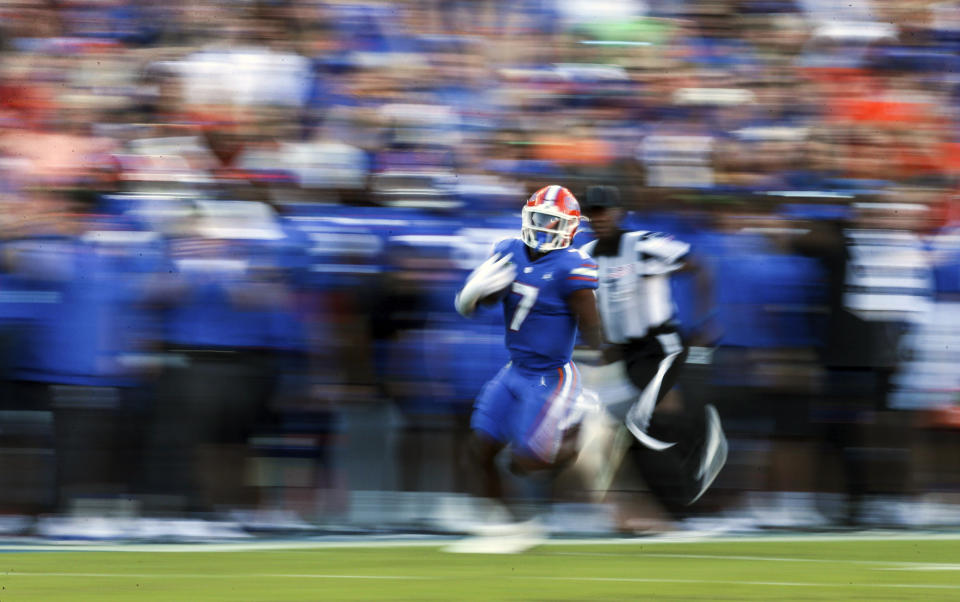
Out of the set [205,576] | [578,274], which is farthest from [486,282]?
[205,576]

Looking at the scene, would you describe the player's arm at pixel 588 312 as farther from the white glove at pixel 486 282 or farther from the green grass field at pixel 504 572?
the green grass field at pixel 504 572

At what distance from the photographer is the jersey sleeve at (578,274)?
24.5ft

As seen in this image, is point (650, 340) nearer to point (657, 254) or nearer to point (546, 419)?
point (657, 254)

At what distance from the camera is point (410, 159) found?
872 cm

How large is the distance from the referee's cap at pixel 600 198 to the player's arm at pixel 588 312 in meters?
0.71

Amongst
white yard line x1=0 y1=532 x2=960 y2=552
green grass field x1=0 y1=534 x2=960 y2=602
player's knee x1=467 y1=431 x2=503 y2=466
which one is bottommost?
white yard line x1=0 y1=532 x2=960 y2=552

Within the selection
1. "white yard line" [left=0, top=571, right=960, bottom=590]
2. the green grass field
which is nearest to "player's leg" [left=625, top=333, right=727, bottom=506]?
the green grass field

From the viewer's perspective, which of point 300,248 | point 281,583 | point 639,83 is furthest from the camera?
point 639,83

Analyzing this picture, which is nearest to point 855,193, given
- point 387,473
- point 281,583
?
point 387,473

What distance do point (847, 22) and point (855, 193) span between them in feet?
5.66

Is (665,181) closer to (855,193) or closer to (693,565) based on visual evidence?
(855,193)

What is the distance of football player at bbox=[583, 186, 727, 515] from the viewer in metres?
8.16

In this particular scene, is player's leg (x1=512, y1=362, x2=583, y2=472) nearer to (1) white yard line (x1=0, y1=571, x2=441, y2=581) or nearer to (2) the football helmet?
(2) the football helmet

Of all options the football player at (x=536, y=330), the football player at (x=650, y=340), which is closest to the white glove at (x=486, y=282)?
the football player at (x=536, y=330)
